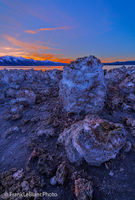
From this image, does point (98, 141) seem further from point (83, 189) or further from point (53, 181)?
point (53, 181)

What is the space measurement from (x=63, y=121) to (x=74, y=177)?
186 cm

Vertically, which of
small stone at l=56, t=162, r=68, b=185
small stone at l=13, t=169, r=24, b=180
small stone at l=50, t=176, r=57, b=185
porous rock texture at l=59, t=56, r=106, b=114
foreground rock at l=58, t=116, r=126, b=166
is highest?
porous rock texture at l=59, t=56, r=106, b=114

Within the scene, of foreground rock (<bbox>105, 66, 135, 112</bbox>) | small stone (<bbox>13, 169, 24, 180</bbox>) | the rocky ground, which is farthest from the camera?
foreground rock (<bbox>105, 66, 135, 112</bbox>)

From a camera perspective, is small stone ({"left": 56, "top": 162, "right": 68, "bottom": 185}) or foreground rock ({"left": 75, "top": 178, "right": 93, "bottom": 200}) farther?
small stone ({"left": 56, "top": 162, "right": 68, "bottom": 185})

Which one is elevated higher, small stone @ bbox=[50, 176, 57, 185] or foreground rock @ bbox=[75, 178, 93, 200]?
foreground rock @ bbox=[75, 178, 93, 200]

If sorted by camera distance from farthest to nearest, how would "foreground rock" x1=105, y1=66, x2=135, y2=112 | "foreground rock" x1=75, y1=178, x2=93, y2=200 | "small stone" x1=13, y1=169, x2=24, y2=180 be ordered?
"foreground rock" x1=105, y1=66, x2=135, y2=112, "small stone" x1=13, y1=169, x2=24, y2=180, "foreground rock" x1=75, y1=178, x2=93, y2=200

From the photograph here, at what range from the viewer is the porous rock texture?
12.1 feet

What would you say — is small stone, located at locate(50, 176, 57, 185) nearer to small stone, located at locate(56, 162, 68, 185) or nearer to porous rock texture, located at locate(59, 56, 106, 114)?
small stone, located at locate(56, 162, 68, 185)

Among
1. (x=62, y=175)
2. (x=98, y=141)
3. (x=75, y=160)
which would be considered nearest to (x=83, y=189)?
(x=62, y=175)

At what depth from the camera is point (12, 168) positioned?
2.68 metres

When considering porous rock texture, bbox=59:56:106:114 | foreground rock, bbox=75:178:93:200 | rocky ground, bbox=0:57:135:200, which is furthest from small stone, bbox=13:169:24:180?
porous rock texture, bbox=59:56:106:114

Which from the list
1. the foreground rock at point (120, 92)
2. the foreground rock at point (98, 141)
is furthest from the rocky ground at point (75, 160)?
the foreground rock at point (120, 92)

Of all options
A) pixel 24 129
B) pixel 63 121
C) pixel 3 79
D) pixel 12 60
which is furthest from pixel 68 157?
pixel 12 60

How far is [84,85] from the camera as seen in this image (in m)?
3.78
